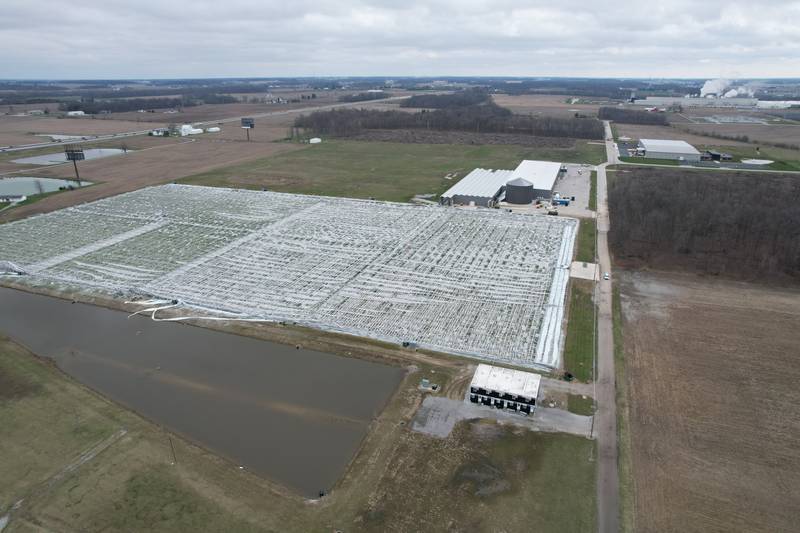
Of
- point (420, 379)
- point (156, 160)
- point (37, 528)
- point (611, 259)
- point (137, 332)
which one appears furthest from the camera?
point (156, 160)

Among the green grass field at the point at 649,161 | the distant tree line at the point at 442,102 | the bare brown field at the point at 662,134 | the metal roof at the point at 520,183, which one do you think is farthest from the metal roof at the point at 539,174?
the distant tree line at the point at 442,102

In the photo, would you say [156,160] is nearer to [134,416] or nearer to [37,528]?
[134,416]

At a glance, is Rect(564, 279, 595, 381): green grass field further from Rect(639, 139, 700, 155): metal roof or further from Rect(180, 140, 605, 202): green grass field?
Rect(639, 139, 700, 155): metal roof

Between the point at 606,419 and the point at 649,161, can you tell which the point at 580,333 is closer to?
the point at 606,419

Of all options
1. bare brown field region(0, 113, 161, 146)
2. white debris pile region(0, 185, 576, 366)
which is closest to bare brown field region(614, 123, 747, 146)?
white debris pile region(0, 185, 576, 366)

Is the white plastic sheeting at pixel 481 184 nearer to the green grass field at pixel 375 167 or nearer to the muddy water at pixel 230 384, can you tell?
the green grass field at pixel 375 167

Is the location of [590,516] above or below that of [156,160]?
below

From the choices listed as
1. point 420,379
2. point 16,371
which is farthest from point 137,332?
point 420,379
